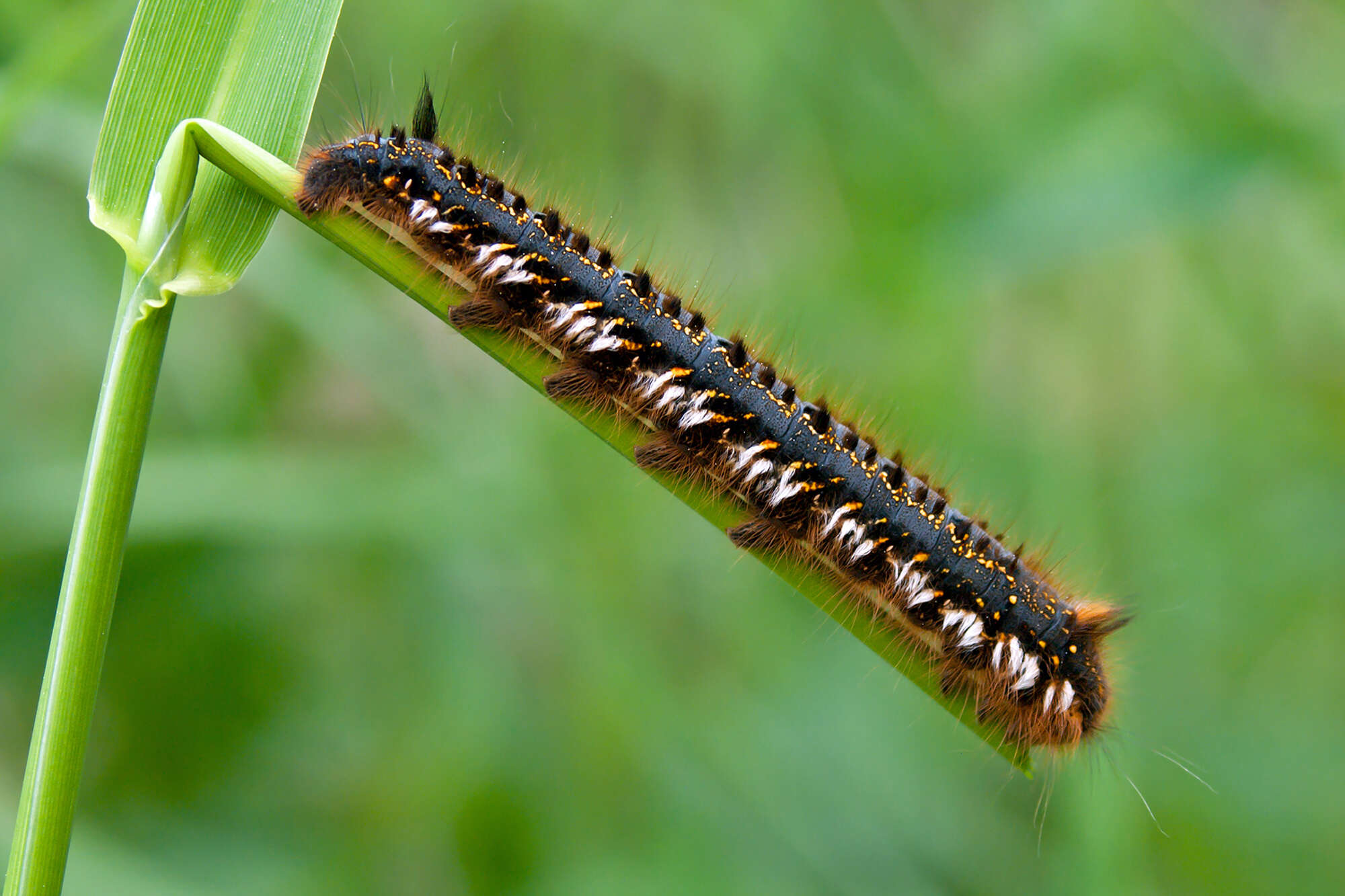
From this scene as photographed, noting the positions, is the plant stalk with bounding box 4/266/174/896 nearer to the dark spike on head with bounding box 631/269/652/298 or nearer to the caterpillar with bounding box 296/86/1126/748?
the caterpillar with bounding box 296/86/1126/748

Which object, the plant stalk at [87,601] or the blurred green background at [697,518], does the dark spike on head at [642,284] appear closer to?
the blurred green background at [697,518]

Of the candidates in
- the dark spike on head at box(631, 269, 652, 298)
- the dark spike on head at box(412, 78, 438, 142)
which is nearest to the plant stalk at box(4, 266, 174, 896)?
the dark spike on head at box(412, 78, 438, 142)

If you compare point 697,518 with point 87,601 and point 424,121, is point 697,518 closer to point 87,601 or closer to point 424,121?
point 424,121

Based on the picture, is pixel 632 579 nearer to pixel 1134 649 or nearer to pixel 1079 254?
pixel 1134 649

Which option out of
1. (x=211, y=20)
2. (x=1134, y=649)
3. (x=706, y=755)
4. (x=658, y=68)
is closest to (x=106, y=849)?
(x=706, y=755)

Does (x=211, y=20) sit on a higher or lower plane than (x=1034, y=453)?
lower

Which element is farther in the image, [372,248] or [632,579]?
[632,579]

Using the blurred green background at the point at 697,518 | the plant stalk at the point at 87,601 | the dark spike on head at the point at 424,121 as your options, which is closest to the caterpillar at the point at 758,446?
the dark spike on head at the point at 424,121
